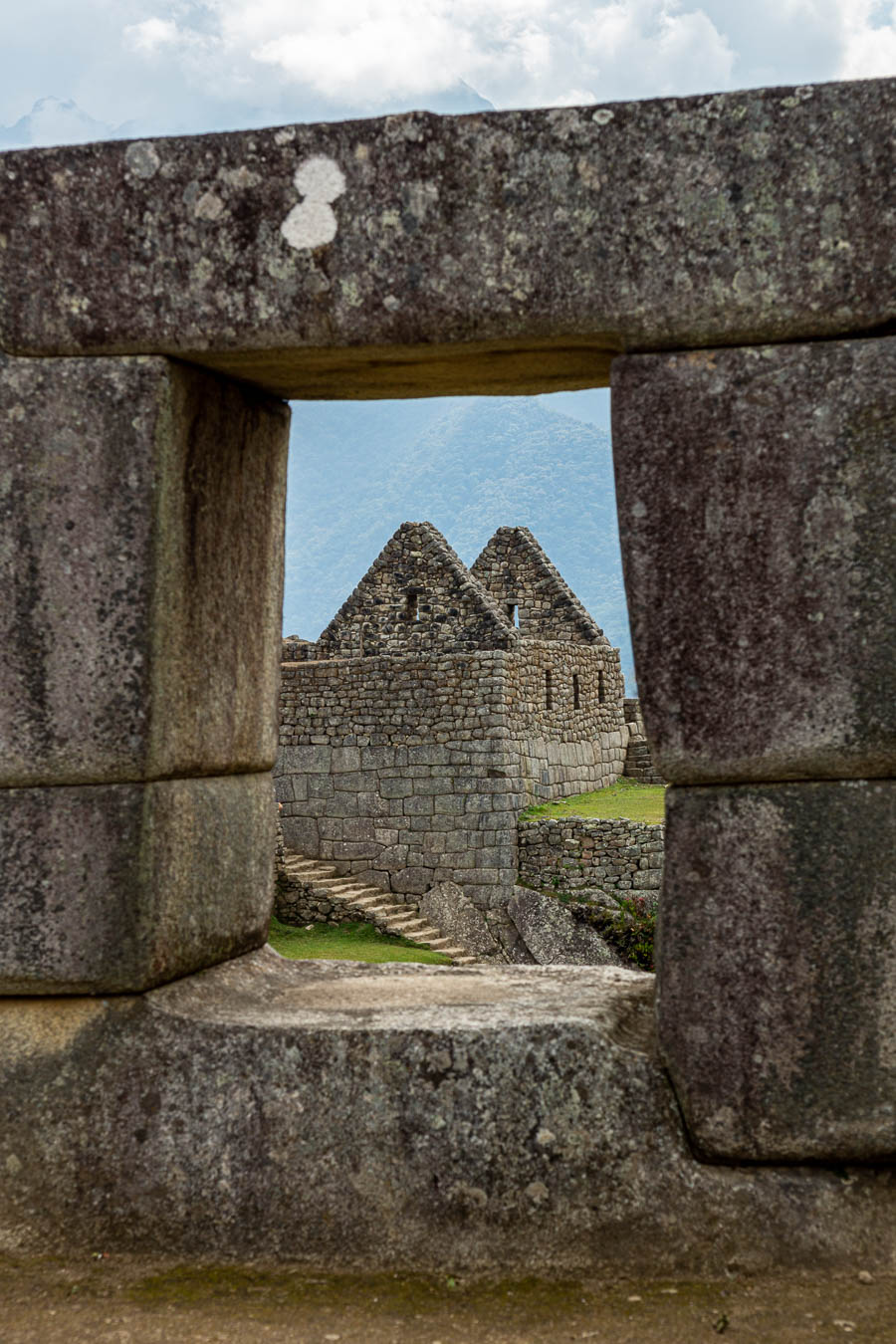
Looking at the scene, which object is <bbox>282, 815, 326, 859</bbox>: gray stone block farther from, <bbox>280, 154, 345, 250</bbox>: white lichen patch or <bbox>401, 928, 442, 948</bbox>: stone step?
<bbox>280, 154, 345, 250</bbox>: white lichen patch

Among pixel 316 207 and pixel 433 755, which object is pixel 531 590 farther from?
pixel 316 207

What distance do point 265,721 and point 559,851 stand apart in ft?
47.5

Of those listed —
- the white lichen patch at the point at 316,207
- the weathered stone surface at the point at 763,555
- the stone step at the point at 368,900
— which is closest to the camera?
the weathered stone surface at the point at 763,555

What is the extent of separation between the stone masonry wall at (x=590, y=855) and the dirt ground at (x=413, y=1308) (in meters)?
13.8

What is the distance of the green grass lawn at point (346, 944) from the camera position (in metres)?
15.7

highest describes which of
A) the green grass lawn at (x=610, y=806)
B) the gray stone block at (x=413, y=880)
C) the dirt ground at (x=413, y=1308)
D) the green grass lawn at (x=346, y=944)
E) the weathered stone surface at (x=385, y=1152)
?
the weathered stone surface at (x=385, y=1152)

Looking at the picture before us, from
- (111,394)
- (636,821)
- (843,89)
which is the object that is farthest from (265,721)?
(636,821)

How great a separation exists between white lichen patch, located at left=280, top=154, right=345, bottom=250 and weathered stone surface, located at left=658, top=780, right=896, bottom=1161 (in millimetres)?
1510

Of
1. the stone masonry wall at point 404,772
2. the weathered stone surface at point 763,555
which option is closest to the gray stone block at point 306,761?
the stone masonry wall at point 404,772

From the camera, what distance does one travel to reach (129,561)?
295cm

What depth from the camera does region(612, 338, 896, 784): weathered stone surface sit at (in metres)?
2.70

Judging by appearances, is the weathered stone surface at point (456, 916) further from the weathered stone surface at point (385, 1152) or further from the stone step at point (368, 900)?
the weathered stone surface at point (385, 1152)

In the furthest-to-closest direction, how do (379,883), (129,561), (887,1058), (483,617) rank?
(483,617) → (379,883) → (129,561) → (887,1058)

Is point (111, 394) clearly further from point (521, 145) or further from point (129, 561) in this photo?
point (521, 145)
